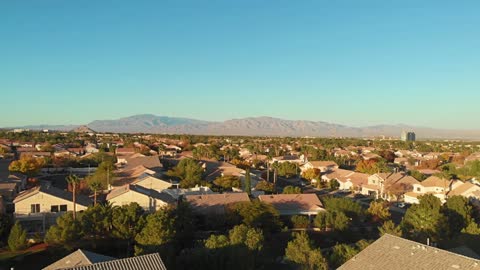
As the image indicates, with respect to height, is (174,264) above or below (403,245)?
below

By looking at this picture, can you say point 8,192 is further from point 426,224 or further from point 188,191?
point 426,224

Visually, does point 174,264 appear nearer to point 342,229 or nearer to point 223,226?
point 223,226

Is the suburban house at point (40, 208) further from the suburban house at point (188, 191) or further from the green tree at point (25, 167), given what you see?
the green tree at point (25, 167)

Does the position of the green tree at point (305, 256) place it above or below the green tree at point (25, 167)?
below

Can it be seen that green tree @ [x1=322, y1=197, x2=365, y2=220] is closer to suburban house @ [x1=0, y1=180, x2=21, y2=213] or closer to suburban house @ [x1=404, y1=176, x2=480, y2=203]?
suburban house @ [x1=404, y1=176, x2=480, y2=203]

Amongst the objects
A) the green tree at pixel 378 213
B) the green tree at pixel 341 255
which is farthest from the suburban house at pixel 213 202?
the green tree at pixel 341 255

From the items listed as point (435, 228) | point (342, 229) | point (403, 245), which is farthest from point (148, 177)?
point (403, 245)

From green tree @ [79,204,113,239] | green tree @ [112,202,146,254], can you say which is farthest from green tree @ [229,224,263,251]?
green tree @ [79,204,113,239]
